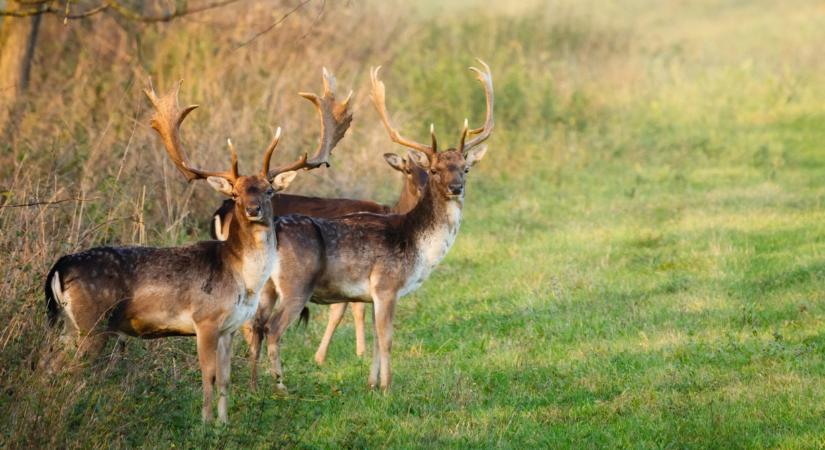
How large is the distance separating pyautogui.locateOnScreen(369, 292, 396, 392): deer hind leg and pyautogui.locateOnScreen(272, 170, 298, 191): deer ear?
4.25ft

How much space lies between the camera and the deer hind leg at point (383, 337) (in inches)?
363

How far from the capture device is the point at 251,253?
830 centimetres

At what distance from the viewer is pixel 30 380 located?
6.80 meters

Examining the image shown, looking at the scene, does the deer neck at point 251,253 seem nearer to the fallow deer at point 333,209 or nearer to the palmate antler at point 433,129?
the fallow deer at point 333,209

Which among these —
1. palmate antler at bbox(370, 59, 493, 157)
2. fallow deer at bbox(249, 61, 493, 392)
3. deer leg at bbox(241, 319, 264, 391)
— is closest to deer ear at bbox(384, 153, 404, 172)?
palmate antler at bbox(370, 59, 493, 157)

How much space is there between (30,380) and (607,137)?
15739 mm

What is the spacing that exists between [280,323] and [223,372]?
0.87 metres

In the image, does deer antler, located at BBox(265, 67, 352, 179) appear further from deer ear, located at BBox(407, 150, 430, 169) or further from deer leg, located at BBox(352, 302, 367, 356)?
deer leg, located at BBox(352, 302, 367, 356)

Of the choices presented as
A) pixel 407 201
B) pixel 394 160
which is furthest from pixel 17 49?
pixel 394 160

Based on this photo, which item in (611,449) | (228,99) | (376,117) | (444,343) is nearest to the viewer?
(611,449)

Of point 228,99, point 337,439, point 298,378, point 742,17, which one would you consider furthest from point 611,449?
point 742,17

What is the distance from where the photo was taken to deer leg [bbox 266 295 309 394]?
9.14 meters

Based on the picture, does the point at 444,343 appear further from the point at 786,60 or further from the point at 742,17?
the point at 742,17

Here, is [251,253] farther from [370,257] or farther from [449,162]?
[449,162]
